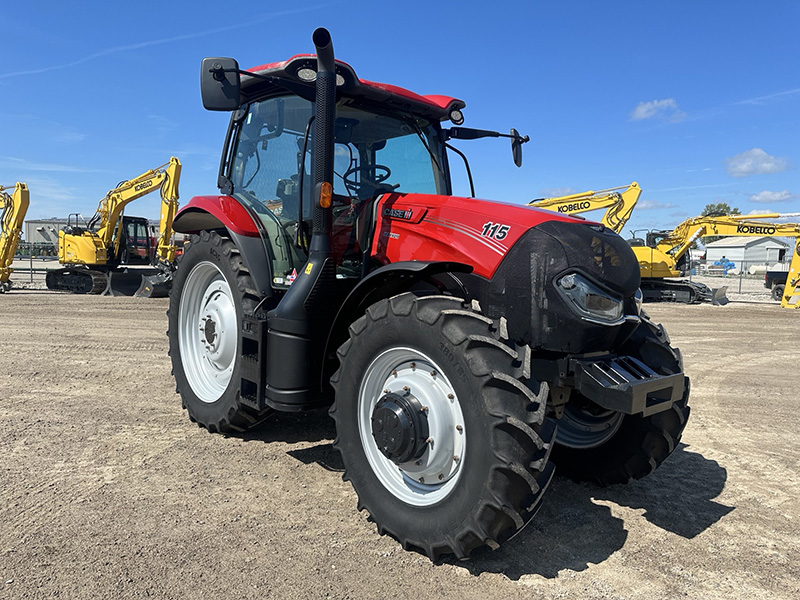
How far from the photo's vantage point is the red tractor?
2.75m

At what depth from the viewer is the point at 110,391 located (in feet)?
20.0

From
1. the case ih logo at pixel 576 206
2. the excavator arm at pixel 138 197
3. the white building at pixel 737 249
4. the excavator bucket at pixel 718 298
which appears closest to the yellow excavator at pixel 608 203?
the case ih logo at pixel 576 206

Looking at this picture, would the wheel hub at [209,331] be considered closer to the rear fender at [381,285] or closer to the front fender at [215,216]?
the front fender at [215,216]

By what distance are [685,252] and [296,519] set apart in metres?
21.4

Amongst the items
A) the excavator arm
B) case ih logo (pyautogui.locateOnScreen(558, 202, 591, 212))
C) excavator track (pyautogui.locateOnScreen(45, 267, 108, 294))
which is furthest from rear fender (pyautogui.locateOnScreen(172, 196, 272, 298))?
case ih logo (pyautogui.locateOnScreen(558, 202, 591, 212))

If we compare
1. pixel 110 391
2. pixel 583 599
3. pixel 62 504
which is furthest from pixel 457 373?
pixel 110 391

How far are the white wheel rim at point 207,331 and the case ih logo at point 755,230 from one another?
21.6m

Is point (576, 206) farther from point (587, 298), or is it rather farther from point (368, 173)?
point (587, 298)

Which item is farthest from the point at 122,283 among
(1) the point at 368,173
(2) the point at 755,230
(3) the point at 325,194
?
(2) the point at 755,230

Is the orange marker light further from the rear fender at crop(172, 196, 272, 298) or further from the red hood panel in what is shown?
the rear fender at crop(172, 196, 272, 298)

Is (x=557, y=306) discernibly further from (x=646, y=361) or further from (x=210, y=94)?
(x=210, y=94)

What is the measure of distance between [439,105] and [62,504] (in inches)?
143

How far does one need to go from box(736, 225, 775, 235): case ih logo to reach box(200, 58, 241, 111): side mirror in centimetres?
2228

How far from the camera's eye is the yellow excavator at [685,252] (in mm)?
20172
